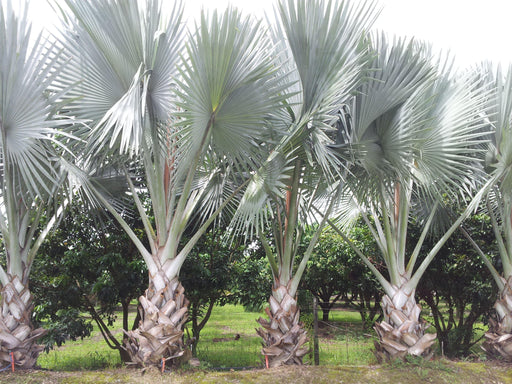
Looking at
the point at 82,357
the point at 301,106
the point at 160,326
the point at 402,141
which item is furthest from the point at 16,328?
the point at 82,357

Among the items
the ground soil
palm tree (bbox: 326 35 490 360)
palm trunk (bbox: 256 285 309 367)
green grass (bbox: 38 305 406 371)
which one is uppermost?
palm tree (bbox: 326 35 490 360)

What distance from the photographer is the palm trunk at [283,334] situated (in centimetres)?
460

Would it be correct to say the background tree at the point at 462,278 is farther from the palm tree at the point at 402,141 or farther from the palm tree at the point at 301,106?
the palm tree at the point at 301,106

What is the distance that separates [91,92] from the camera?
4113mm

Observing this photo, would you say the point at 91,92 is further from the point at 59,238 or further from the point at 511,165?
the point at 511,165

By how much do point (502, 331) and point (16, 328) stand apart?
5603mm

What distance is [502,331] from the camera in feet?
17.1

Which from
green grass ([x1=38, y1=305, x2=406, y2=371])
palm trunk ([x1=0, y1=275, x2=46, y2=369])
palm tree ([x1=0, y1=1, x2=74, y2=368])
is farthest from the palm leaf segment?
palm trunk ([x1=0, y1=275, x2=46, y2=369])

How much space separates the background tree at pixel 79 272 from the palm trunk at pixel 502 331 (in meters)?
4.75

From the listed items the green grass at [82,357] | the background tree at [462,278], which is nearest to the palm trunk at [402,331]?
the background tree at [462,278]

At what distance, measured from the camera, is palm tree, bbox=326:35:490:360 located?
4.46 m

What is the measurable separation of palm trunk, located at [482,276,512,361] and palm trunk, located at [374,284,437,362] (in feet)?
3.25

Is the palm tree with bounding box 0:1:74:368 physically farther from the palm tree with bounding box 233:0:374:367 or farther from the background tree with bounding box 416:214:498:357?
the background tree with bounding box 416:214:498:357

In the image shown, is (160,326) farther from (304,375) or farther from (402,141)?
(402,141)
